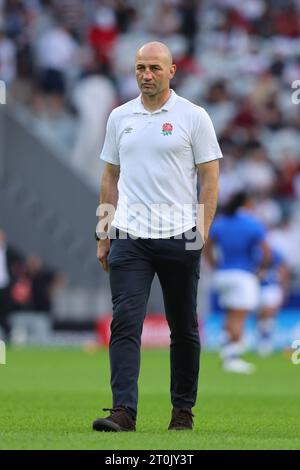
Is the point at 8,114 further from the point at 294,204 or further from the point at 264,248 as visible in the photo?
the point at 264,248

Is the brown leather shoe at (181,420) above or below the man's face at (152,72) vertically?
below

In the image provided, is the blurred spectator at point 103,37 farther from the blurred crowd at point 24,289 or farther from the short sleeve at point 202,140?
the short sleeve at point 202,140

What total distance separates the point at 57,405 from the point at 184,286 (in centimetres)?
353

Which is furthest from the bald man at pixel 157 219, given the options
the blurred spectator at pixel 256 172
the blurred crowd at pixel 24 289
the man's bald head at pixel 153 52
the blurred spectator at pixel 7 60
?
the blurred spectator at pixel 7 60

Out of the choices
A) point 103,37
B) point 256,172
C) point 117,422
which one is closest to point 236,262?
point 256,172

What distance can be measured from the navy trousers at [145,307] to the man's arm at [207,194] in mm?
146

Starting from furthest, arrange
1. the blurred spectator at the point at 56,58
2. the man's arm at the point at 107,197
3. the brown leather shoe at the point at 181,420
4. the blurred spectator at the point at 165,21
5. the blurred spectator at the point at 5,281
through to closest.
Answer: the blurred spectator at the point at 165,21, the blurred spectator at the point at 56,58, the blurred spectator at the point at 5,281, the man's arm at the point at 107,197, the brown leather shoe at the point at 181,420

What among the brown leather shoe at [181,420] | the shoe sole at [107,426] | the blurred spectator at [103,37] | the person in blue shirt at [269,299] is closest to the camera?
the shoe sole at [107,426]

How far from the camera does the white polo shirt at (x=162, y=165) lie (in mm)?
9227

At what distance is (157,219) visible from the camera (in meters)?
9.29

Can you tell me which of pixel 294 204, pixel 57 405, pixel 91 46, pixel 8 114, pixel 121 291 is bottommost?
pixel 57 405
